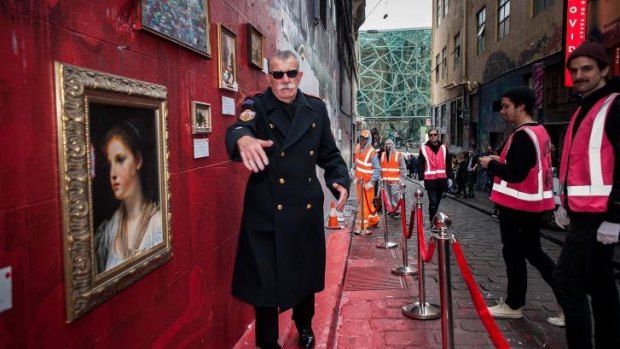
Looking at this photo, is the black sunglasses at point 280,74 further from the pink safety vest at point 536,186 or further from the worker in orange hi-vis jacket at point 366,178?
the worker in orange hi-vis jacket at point 366,178

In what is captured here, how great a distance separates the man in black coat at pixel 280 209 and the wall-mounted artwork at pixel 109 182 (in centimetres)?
53

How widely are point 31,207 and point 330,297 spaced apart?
349 cm

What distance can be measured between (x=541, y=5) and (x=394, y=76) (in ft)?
172

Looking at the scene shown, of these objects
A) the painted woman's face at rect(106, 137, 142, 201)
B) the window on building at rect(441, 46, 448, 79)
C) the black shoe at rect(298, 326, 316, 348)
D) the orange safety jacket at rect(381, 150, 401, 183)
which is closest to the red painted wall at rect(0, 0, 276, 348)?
the painted woman's face at rect(106, 137, 142, 201)

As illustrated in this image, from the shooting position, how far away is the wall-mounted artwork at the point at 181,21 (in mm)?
2127

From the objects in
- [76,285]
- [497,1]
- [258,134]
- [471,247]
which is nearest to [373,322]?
[258,134]

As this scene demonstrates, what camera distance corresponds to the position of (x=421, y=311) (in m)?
4.19

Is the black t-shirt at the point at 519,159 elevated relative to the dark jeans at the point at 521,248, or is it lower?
elevated

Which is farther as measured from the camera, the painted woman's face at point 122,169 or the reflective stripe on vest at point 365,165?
the reflective stripe on vest at point 365,165

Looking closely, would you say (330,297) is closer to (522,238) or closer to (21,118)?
(522,238)

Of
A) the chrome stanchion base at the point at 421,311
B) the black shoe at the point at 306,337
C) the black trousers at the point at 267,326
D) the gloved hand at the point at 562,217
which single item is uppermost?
the gloved hand at the point at 562,217

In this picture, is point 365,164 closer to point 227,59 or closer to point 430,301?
point 430,301

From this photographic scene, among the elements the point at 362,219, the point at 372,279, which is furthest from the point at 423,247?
the point at 362,219


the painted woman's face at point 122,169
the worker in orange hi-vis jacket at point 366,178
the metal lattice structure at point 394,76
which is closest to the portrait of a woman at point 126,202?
the painted woman's face at point 122,169
